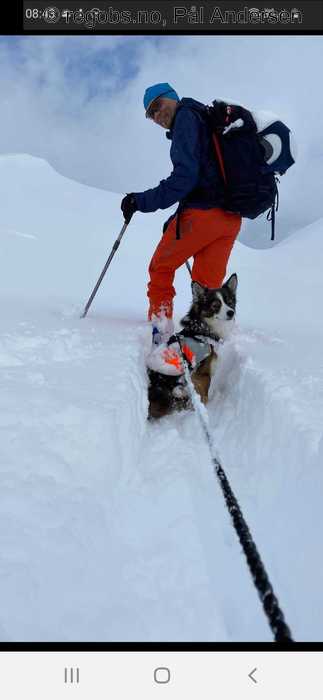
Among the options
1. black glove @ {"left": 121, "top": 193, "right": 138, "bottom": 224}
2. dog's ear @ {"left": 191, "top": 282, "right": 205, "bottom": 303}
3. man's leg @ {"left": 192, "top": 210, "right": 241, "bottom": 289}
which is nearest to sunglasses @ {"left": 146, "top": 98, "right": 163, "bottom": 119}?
black glove @ {"left": 121, "top": 193, "right": 138, "bottom": 224}

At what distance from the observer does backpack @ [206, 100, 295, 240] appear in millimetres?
4215

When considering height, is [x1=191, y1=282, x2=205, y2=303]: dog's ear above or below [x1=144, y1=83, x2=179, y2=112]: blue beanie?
below

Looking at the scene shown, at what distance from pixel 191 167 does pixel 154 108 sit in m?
0.76

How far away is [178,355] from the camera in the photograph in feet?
13.0

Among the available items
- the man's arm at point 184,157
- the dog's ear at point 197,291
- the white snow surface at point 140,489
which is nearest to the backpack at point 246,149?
the man's arm at point 184,157

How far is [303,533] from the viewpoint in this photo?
2.29 metres

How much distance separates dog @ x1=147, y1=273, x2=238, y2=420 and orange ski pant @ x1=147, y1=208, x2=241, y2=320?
0.23m

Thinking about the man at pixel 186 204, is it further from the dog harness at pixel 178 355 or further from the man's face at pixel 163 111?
the dog harness at pixel 178 355

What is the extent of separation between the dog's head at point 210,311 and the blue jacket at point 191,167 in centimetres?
84
